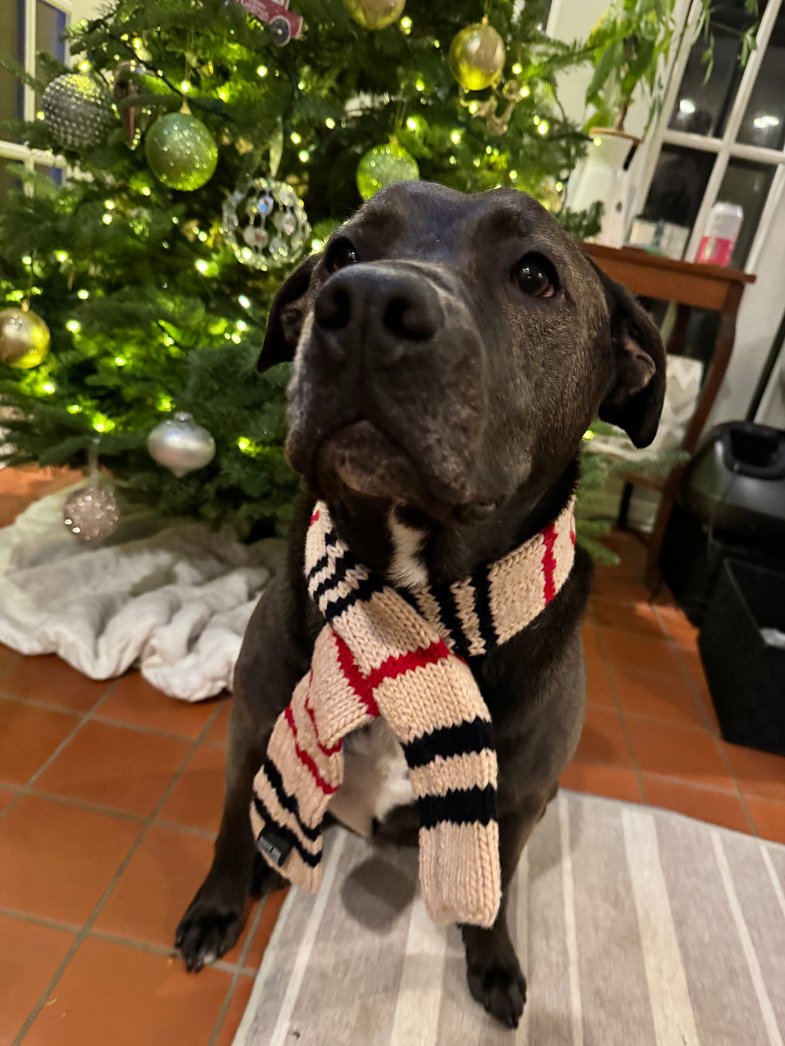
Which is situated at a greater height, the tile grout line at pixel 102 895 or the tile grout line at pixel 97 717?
the tile grout line at pixel 102 895

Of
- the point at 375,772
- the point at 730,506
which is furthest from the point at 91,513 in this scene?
the point at 730,506

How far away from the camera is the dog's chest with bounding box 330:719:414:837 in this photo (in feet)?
3.49

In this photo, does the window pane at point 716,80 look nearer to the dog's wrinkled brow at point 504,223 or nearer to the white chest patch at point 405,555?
the dog's wrinkled brow at point 504,223

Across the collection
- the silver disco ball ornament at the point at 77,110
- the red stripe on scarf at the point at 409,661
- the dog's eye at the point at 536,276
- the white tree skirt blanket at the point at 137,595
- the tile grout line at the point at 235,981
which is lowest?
the tile grout line at the point at 235,981

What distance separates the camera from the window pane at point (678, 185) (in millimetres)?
3100

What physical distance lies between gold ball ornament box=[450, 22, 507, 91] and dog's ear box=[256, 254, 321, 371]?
34.0 inches

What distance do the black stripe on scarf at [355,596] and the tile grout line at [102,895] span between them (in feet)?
2.29

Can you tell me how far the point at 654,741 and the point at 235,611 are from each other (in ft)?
4.00

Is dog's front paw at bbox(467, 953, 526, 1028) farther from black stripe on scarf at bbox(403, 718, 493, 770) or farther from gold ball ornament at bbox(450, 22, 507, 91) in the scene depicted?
gold ball ornament at bbox(450, 22, 507, 91)

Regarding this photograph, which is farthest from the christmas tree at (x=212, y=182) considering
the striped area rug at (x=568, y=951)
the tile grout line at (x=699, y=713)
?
the tile grout line at (x=699, y=713)

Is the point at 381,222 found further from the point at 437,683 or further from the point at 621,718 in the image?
the point at 621,718

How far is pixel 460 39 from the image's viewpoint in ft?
5.41

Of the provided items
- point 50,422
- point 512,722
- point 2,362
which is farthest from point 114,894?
point 2,362

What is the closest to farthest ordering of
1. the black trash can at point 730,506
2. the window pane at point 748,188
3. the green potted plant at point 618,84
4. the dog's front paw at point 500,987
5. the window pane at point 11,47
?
the dog's front paw at point 500,987, the green potted plant at point 618,84, the black trash can at point 730,506, the window pane at point 11,47, the window pane at point 748,188
